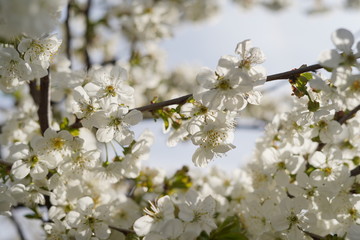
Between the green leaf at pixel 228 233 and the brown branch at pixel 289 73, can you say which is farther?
the green leaf at pixel 228 233

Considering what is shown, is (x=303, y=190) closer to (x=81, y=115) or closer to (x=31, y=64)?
(x=81, y=115)

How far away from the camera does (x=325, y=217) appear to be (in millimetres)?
1940

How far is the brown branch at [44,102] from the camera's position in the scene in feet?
6.13

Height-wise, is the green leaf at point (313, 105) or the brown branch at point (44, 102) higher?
the green leaf at point (313, 105)

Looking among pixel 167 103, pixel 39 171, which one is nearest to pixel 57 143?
pixel 39 171

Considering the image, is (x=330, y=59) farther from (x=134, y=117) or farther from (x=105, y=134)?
(x=105, y=134)

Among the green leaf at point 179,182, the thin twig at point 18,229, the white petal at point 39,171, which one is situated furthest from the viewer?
the thin twig at point 18,229

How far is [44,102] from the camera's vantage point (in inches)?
76.8

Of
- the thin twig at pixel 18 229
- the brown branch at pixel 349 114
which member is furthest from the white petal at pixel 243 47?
the thin twig at pixel 18 229

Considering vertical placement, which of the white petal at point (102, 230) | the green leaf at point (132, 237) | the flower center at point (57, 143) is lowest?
the green leaf at point (132, 237)

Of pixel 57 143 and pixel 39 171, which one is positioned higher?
pixel 57 143

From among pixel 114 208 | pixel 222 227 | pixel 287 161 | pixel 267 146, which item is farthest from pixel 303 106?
pixel 114 208

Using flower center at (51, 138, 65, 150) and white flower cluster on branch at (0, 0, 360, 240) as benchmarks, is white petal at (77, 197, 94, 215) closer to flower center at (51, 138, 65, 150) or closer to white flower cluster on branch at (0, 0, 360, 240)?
white flower cluster on branch at (0, 0, 360, 240)

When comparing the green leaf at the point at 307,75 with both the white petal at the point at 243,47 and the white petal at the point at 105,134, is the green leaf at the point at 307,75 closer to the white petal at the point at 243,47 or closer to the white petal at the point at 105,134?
the white petal at the point at 243,47
